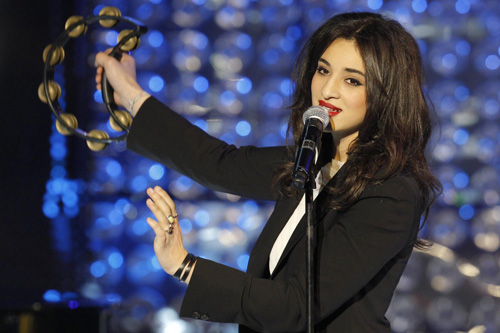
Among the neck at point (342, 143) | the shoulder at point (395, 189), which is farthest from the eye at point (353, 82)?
the shoulder at point (395, 189)

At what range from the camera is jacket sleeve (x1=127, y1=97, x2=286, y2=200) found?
1.75 m

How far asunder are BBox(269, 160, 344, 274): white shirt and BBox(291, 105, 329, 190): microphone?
310mm

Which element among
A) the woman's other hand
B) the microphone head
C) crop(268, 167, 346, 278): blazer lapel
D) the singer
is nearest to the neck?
the singer

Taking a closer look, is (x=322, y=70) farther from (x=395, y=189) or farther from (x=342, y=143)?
(x=395, y=189)

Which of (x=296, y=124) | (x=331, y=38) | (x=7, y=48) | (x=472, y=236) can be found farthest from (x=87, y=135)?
(x=472, y=236)

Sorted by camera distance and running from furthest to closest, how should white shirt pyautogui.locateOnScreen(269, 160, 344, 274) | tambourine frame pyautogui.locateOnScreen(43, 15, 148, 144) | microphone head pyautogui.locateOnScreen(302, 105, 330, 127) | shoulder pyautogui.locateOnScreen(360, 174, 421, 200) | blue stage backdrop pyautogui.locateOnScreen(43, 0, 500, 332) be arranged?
blue stage backdrop pyautogui.locateOnScreen(43, 0, 500, 332) < tambourine frame pyautogui.locateOnScreen(43, 15, 148, 144) < white shirt pyautogui.locateOnScreen(269, 160, 344, 274) < shoulder pyautogui.locateOnScreen(360, 174, 421, 200) < microphone head pyautogui.locateOnScreen(302, 105, 330, 127)

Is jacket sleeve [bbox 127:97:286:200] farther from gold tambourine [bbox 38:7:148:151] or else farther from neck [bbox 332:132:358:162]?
neck [bbox 332:132:358:162]

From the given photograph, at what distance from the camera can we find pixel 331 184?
4.91ft

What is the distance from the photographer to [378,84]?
149 cm

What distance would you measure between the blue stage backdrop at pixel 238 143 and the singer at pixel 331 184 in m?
1.42

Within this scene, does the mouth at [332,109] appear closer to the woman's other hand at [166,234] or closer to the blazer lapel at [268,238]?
the blazer lapel at [268,238]

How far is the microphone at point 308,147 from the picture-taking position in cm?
112

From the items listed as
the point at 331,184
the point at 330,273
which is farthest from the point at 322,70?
the point at 330,273

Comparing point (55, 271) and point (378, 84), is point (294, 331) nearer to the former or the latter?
point (378, 84)
